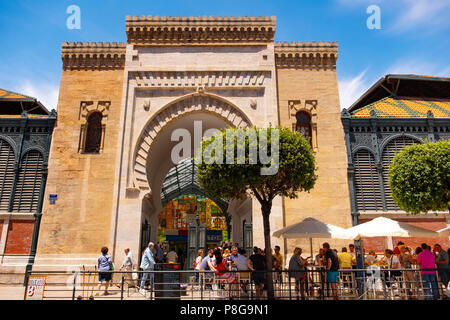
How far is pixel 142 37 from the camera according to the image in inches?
739

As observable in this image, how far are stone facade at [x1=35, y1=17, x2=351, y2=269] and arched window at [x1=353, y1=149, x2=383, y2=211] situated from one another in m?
0.88

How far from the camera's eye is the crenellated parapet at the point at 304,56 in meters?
18.8

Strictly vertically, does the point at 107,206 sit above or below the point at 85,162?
below

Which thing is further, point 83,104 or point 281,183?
point 83,104

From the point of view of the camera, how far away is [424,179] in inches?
480

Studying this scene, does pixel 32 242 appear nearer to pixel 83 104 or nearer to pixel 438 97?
pixel 83 104

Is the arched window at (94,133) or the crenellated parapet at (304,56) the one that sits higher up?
the crenellated parapet at (304,56)

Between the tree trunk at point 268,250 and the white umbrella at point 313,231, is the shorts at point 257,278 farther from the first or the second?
the white umbrella at point 313,231

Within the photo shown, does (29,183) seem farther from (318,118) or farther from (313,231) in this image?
(318,118)

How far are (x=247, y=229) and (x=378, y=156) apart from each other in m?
7.63

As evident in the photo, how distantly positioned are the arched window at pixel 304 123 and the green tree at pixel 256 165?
19.2 feet

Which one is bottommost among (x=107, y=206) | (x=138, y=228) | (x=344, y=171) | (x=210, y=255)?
(x=210, y=255)

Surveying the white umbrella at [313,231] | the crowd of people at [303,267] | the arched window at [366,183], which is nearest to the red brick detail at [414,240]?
the arched window at [366,183]

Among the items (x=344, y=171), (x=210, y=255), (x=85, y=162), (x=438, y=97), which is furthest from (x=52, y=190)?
(x=438, y=97)
